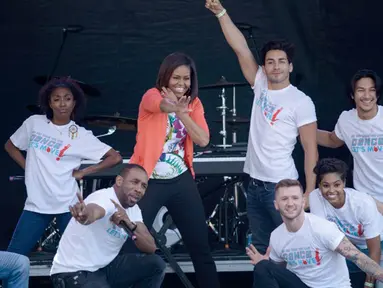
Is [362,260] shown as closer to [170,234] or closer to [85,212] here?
[85,212]

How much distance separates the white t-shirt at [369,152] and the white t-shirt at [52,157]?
1.66m

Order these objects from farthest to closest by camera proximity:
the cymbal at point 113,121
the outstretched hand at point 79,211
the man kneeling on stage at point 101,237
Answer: the cymbal at point 113,121
the man kneeling on stage at point 101,237
the outstretched hand at point 79,211

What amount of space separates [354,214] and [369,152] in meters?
0.43

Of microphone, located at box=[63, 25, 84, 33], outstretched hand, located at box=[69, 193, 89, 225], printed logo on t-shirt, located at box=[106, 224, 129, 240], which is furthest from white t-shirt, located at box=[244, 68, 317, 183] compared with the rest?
microphone, located at box=[63, 25, 84, 33]

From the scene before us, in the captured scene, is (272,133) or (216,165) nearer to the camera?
(272,133)

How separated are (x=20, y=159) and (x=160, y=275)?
4.45 ft

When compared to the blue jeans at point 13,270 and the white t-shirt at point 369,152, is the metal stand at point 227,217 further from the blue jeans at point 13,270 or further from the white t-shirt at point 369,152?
the blue jeans at point 13,270

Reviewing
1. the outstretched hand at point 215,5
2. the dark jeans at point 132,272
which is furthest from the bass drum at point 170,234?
the outstretched hand at point 215,5

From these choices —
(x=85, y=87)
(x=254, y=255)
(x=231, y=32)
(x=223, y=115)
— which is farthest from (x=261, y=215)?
(x=85, y=87)

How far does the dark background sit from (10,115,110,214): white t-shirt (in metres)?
1.55

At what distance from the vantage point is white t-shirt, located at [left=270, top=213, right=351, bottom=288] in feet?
18.1

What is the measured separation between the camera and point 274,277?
18.4ft

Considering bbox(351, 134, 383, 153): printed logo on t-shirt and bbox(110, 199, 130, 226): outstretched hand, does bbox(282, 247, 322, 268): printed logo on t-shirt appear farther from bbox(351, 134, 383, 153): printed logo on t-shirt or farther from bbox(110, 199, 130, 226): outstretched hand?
bbox(110, 199, 130, 226): outstretched hand

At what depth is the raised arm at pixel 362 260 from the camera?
5363 mm
